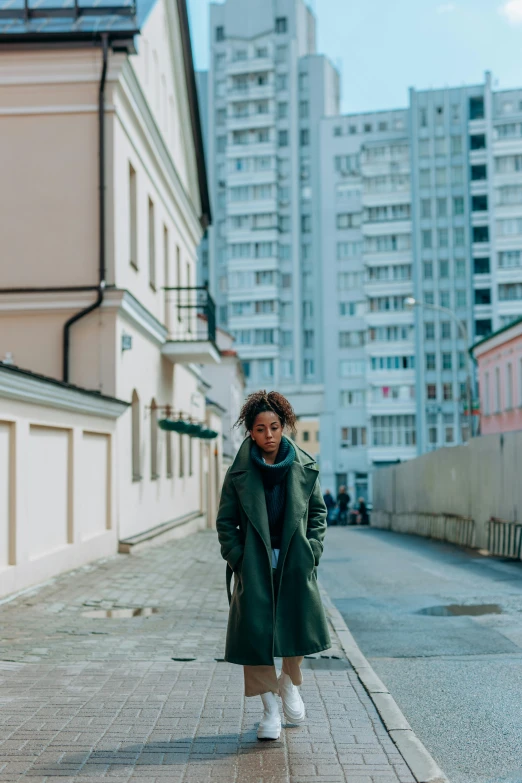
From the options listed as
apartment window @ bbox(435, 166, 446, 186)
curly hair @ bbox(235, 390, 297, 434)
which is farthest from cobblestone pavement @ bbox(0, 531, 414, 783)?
apartment window @ bbox(435, 166, 446, 186)

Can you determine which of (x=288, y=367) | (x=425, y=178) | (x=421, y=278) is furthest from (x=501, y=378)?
(x=288, y=367)

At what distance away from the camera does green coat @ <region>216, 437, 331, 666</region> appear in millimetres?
5410

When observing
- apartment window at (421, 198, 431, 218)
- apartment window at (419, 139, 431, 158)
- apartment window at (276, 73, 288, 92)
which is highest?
apartment window at (276, 73, 288, 92)

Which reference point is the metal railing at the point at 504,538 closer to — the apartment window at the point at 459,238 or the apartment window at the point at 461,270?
the apartment window at the point at 461,270

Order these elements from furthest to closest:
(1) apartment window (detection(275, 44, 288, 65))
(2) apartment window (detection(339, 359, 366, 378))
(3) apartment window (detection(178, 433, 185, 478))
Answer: (1) apartment window (detection(275, 44, 288, 65)) → (2) apartment window (detection(339, 359, 366, 378)) → (3) apartment window (detection(178, 433, 185, 478))

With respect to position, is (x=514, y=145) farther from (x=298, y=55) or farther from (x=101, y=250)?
(x=101, y=250)

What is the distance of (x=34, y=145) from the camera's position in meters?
18.4

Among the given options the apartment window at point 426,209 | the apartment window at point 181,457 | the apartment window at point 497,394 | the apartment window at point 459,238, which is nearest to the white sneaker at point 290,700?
the apartment window at point 181,457

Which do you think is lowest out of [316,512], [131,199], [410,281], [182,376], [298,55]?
[316,512]

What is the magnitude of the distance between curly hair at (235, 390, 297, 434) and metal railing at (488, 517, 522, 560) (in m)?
12.9

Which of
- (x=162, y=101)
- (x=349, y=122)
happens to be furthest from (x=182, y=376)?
(x=349, y=122)

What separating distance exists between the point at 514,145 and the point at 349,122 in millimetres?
15116

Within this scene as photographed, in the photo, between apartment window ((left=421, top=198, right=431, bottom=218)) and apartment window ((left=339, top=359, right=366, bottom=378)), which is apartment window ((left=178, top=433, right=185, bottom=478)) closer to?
apartment window ((left=339, top=359, right=366, bottom=378))

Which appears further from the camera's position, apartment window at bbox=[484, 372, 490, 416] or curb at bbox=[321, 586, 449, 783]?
apartment window at bbox=[484, 372, 490, 416]
